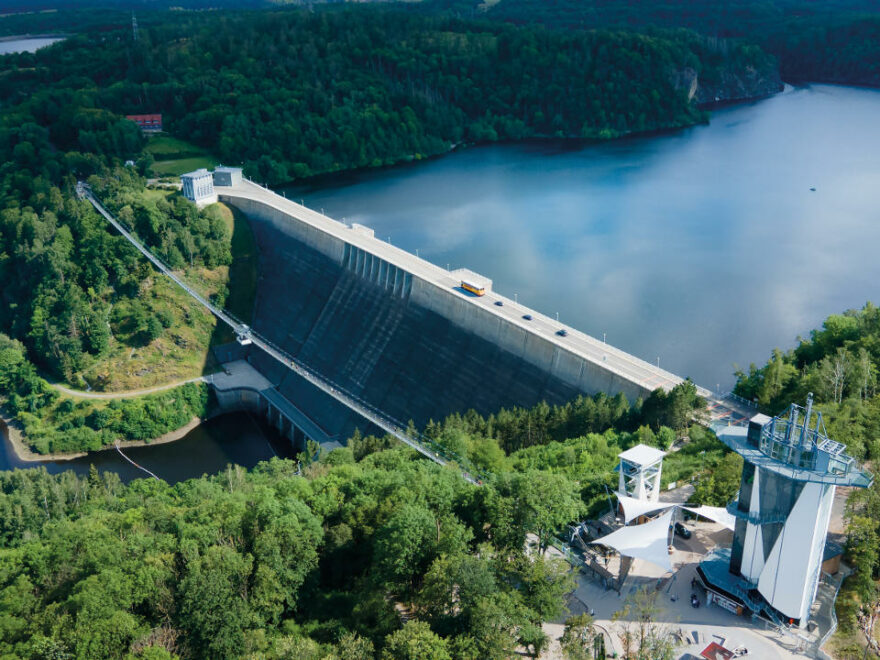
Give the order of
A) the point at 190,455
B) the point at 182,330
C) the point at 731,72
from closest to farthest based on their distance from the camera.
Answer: the point at 190,455 < the point at 182,330 < the point at 731,72

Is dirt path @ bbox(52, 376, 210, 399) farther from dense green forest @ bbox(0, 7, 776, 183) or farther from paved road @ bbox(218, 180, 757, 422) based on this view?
dense green forest @ bbox(0, 7, 776, 183)

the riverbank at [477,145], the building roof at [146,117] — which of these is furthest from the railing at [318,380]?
the riverbank at [477,145]

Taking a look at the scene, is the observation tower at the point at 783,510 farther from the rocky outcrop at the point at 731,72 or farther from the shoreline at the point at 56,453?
the rocky outcrop at the point at 731,72

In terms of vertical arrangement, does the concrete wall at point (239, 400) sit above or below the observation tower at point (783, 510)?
below

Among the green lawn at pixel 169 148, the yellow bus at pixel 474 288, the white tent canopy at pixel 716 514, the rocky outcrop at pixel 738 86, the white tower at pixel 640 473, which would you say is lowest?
the green lawn at pixel 169 148

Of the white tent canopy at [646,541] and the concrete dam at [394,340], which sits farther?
the concrete dam at [394,340]

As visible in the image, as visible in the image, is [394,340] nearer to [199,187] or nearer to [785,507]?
[199,187]

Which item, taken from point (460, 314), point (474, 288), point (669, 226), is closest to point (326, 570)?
point (460, 314)
